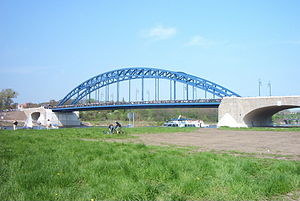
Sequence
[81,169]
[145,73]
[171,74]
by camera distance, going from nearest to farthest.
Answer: [81,169], [171,74], [145,73]

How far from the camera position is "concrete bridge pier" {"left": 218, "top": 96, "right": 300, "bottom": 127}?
165 ft

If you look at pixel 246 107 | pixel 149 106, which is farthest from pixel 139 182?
pixel 149 106

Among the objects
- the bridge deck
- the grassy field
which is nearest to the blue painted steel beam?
the bridge deck

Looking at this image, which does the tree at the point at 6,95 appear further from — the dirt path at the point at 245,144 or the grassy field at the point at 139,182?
the grassy field at the point at 139,182

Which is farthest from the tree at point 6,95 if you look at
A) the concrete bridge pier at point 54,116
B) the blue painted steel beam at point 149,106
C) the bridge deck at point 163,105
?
the bridge deck at point 163,105

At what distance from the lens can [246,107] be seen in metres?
54.8

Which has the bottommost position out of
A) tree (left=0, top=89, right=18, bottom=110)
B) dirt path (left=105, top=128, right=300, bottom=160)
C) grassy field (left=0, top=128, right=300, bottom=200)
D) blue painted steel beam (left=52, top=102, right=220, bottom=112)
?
dirt path (left=105, top=128, right=300, bottom=160)

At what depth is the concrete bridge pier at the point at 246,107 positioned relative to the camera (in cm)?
5044

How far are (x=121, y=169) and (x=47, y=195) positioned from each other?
8.28 ft

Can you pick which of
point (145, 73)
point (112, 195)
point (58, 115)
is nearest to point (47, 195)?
point (112, 195)

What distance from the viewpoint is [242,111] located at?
55281mm

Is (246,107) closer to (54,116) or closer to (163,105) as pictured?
(163,105)

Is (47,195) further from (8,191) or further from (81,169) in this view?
(81,169)

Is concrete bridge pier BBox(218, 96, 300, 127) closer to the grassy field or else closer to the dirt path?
the dirt path
